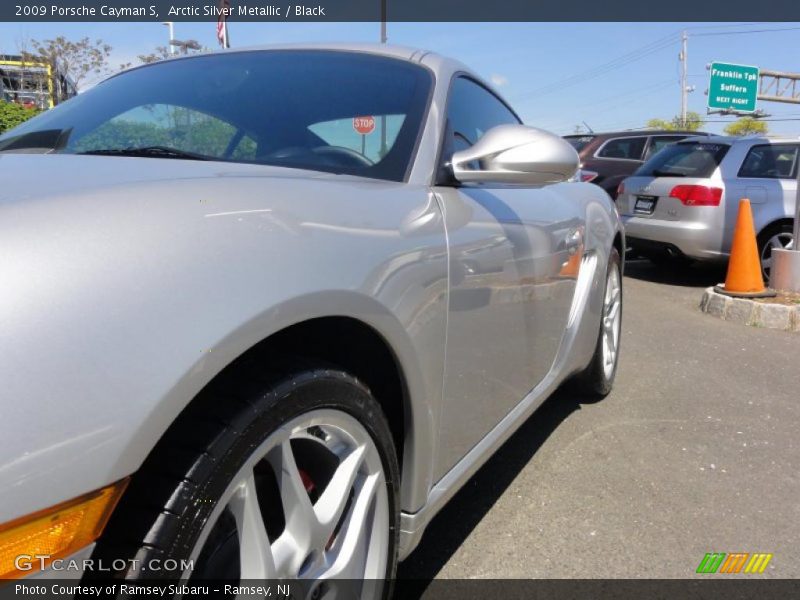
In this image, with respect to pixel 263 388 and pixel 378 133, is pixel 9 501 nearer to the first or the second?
pixel 263 388

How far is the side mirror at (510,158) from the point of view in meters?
1.85

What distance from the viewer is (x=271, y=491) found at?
4.17 ft

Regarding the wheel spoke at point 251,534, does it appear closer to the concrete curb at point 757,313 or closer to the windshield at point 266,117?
the windshield at point 266,117

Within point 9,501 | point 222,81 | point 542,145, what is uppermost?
point 222,81

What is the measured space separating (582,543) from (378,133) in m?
1.49

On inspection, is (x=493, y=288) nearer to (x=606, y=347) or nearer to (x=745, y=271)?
(x=606, y=347)

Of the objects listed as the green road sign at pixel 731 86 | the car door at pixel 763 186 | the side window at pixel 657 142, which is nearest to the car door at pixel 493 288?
the car door at pixel 763 186

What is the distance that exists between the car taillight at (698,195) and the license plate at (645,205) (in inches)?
11.5

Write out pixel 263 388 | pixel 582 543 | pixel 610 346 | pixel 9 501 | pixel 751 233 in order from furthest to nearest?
pixel 751 233
pixel 610 346
pixel 582 543
pixel 263 388
pixel 9 501

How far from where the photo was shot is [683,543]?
2.29m

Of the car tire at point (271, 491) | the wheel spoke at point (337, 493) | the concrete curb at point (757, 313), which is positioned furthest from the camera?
the concrete curb at point (757, 313)

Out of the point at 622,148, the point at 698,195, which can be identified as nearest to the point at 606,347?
the point at 698,195

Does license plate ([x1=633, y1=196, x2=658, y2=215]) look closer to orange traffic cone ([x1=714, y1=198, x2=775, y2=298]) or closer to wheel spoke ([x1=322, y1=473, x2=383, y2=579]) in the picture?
orange traffic cone ([x1=714, y1=198, x2=775, y2=298])

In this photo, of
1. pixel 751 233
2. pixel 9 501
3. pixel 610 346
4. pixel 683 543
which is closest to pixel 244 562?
pixel 9 501
